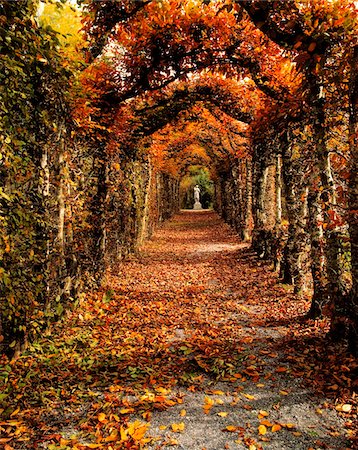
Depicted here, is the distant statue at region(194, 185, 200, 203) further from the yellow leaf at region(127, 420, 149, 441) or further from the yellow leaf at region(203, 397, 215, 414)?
the yellow leaf at region(127, 420, 149, 441)

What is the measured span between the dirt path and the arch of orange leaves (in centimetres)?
67

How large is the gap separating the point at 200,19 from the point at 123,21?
93.2 inches

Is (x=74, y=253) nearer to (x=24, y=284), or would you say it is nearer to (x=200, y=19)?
(x=24, y=284)

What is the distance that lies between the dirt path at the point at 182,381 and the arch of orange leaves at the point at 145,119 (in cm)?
67

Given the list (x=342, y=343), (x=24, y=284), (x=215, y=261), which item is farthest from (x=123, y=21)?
(x=215, y=261)

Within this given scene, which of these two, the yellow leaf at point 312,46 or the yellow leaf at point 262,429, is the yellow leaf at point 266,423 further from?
the yellow leaf at point 312,46

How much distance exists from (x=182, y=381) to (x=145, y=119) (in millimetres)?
10834

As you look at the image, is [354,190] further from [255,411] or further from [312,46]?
[255,411]

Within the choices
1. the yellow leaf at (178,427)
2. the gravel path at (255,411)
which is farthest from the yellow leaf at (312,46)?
the yellow leaf at (178,427)

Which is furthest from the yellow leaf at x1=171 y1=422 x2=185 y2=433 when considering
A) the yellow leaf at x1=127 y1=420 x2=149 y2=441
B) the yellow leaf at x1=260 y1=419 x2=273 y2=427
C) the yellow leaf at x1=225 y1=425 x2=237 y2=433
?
the yellow leaf at x1=260 y1=419 x2=273 y2=427

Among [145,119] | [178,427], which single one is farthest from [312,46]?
[145,119]

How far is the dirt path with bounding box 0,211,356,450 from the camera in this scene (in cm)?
405

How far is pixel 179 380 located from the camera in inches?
209

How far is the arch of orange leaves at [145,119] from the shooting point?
5.07 meters
